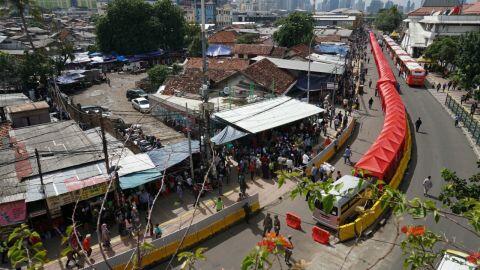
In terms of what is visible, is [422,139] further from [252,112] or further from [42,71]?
[42,71]

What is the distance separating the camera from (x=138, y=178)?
16.5 metres

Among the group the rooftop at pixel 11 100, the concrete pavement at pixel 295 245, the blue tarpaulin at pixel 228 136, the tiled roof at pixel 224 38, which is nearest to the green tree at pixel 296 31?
the tiled roof at pixel 224 38

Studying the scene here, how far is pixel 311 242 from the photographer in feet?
47.1

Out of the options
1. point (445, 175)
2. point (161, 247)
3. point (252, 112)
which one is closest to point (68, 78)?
point (252, 112)

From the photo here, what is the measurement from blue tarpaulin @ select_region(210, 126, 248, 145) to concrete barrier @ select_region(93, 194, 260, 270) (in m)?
4.83

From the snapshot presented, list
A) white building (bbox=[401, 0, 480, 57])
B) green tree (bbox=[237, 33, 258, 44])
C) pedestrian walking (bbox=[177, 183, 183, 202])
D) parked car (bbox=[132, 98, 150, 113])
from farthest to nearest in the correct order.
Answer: green tree (bbox=[237, 33, 258, 44]) < white building (bbox=[401, 0, 480, 57]) < parked car (bbox=[132, 98, 150, 113]) < pedestrian walking (bbox=[177, 183, 183, 202])

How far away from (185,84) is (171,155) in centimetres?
1268

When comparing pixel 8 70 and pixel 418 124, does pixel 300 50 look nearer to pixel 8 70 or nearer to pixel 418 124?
pixel 418 124

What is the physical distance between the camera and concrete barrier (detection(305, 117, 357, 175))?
2041cm

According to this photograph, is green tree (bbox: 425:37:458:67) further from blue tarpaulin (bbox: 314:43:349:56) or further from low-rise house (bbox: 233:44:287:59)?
low-rise house (bbox: 233:44:287:59)

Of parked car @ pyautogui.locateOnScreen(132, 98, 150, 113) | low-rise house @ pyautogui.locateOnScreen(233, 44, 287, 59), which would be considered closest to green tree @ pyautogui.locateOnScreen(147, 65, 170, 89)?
parked car @ pyautogui.locateOnScreen(132, 98, 150, 113)

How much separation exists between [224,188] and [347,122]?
13.3m

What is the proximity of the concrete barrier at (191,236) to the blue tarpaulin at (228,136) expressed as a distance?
4.83 m

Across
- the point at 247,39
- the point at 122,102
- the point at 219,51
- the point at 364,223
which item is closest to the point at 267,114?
Answer: the point at 364,223
